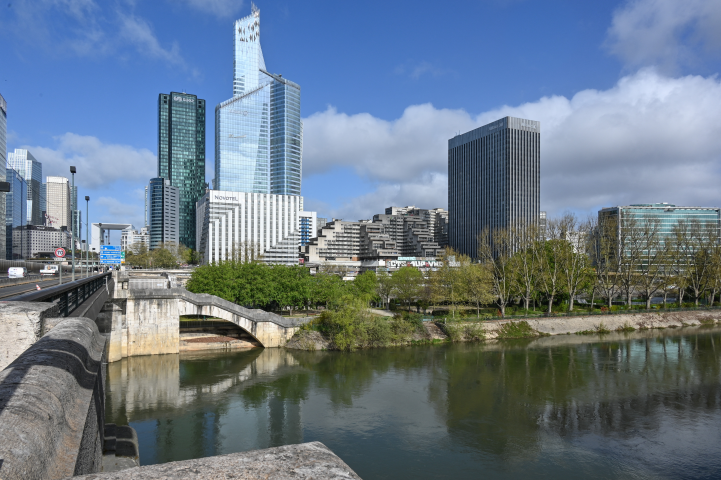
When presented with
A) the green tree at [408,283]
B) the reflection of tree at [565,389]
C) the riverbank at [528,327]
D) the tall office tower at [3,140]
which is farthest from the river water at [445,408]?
the tall office tower at [3,140]

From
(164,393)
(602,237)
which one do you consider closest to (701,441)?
(164,393)

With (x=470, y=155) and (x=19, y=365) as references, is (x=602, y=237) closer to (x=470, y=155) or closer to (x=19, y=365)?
(x=19, y=365)

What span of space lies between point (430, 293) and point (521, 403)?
3662 centimetres

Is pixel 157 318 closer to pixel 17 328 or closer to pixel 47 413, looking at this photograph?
pixel 17 328

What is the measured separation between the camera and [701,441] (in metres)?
25.5

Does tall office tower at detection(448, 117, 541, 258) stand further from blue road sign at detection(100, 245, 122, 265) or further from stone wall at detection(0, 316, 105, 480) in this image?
stone wall at detection(0, 316, 105, 480)

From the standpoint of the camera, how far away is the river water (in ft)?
77.1

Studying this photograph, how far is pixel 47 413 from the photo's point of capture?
4.52m

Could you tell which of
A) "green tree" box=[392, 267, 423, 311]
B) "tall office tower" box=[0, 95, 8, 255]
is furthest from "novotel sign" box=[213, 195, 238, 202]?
"green tree" box=[392, 267, 423, 311]

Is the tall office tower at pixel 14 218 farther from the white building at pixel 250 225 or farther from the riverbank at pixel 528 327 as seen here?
the riverbank at pixel 528 327

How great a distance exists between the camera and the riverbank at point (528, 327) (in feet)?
168

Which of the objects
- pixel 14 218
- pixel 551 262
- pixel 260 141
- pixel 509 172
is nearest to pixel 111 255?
pixel 551 262

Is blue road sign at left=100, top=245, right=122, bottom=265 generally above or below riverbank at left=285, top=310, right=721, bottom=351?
above

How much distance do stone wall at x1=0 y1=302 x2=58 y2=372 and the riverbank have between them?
137 feet
